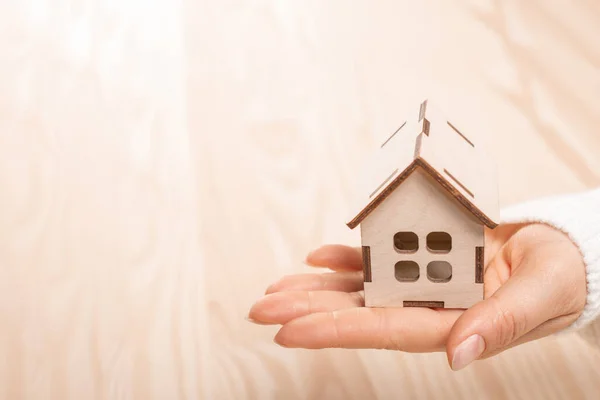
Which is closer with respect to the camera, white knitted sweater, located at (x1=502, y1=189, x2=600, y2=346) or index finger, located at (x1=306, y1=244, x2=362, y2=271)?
white knitted sweater, located at (x1=502, y1=189, x2=600, y2=346)

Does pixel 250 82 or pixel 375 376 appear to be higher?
pixel 250 82

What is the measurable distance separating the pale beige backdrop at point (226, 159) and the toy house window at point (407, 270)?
0.68 ft

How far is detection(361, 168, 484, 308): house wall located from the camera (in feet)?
2.91

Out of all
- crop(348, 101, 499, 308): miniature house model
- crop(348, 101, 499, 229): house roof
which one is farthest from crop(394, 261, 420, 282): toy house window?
crop(348, 101, 499, 229): house roof

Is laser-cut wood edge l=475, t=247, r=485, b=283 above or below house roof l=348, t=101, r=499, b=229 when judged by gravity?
below

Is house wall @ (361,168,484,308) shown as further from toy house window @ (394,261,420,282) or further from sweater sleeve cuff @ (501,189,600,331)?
sweater sleeve cuff @ (501,189,600,331)

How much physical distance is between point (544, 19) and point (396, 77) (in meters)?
0.44

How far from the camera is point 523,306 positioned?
832 mm

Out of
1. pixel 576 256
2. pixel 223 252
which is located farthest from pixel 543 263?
pixel 223 252

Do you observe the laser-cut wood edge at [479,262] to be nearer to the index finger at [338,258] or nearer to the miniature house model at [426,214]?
the miniature house model at [426,214]

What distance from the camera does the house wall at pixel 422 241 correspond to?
887 mm

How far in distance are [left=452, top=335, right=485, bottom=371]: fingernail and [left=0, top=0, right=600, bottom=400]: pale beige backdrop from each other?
36 centimetres

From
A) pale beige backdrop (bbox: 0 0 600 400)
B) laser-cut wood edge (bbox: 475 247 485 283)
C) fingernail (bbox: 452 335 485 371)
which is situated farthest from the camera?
pale beige backdrop (bbox: 0 0 600 400)

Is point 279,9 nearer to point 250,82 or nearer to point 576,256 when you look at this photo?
point 250,82
